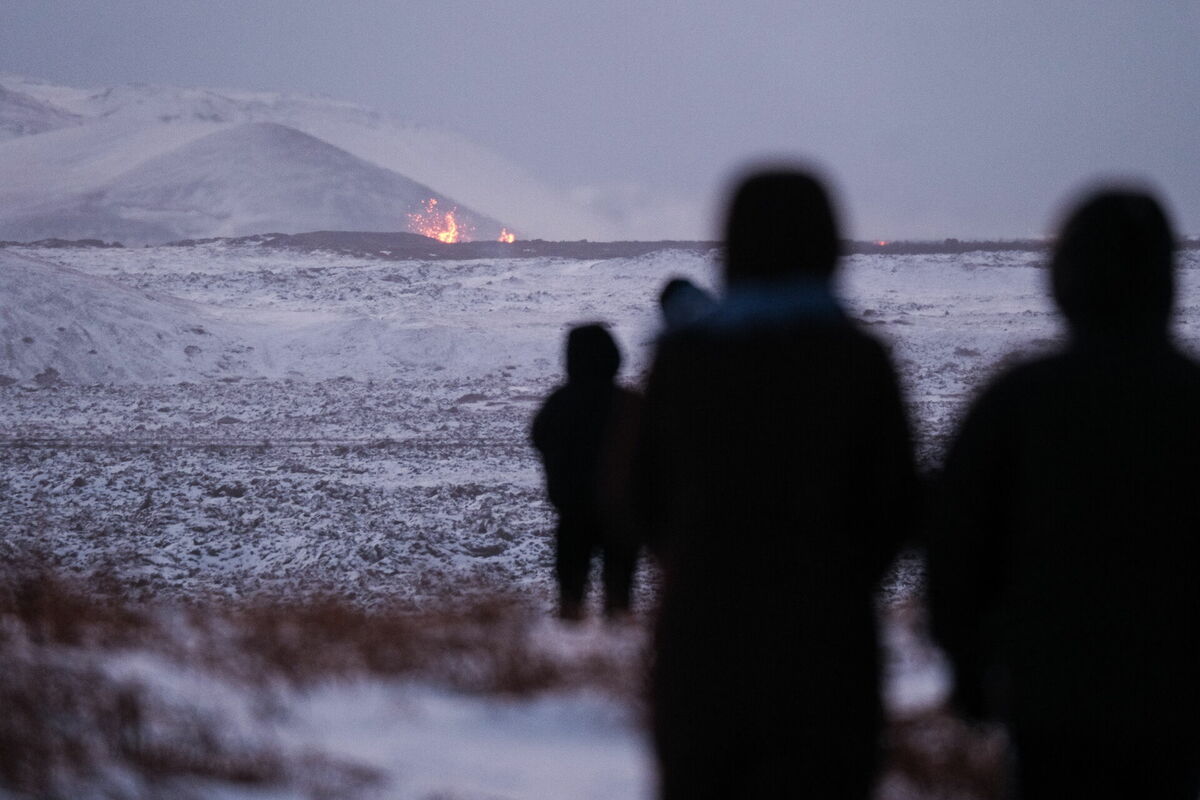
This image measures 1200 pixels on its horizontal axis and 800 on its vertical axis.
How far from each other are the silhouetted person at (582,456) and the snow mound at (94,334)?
21.5m

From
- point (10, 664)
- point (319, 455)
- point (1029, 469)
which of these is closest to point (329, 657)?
point (10, 664)

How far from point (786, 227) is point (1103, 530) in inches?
32.2

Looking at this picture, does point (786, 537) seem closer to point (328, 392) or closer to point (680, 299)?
point (680, 299)

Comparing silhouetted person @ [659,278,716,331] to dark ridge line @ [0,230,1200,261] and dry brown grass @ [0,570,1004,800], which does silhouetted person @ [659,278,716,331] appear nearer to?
dry brown grass @ [0,570,1004,800]

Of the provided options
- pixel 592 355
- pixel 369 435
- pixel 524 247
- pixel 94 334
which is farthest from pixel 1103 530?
pixel 524 247

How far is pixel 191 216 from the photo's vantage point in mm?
86938

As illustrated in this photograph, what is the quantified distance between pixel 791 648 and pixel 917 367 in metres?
24.9

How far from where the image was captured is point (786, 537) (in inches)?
79.7

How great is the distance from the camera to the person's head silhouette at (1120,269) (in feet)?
6.86

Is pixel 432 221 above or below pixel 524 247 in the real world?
above

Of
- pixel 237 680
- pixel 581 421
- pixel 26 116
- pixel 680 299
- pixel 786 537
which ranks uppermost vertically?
pixel 26 116

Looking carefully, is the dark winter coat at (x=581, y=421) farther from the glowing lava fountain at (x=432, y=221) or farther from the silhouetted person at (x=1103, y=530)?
the glowing lava fountain at (x=432, y=221)

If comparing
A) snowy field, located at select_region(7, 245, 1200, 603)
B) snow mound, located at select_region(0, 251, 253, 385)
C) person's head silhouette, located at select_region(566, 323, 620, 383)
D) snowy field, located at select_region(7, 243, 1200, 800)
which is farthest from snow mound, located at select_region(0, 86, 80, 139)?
person's head silhouette, located at select_region(566, 323, 620, 383)

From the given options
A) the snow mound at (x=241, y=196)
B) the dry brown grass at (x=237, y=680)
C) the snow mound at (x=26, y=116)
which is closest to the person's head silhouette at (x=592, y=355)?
the dry brown grass at (x=237, y=680)
